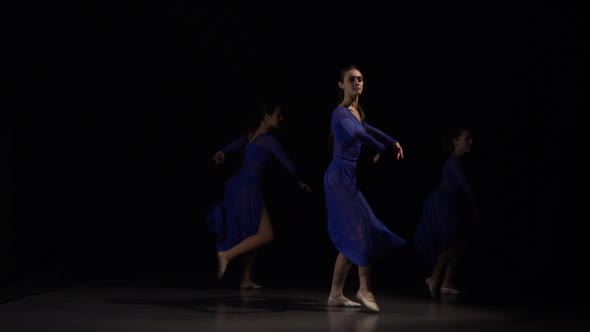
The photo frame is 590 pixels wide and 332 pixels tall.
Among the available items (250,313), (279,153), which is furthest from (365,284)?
(279,153)

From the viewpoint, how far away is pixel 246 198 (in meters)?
7.53

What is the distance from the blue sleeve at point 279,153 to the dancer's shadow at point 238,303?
0.96 metres

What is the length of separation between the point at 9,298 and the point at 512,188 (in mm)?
5015

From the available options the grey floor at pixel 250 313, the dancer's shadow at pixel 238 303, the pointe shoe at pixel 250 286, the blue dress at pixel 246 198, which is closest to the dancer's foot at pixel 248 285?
the pointe shoe at pixel 250 286

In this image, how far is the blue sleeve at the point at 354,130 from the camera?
5875 mm

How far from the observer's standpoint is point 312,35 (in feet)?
32.4

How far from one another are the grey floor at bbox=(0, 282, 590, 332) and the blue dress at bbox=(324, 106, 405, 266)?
402 mm

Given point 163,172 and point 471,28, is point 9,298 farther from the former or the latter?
point 471,28

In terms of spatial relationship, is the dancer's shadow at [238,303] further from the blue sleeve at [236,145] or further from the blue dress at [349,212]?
the blue sleeve at [236,145]

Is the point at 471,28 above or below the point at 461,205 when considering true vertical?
above

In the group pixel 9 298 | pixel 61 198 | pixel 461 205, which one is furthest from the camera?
pixel 61 198

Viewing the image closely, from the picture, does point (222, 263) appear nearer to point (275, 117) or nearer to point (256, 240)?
point (256, 240)

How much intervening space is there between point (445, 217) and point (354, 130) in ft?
5.74

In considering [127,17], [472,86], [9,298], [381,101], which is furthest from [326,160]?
[9,298]
